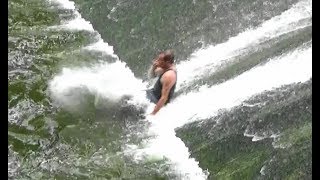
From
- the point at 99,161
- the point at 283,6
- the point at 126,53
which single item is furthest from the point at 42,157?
the point at 283,6

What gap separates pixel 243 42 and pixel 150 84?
3.75ft

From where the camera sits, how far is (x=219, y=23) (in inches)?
237

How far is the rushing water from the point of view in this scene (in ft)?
17.3

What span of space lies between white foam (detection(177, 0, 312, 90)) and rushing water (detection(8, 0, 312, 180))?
0.04 ft

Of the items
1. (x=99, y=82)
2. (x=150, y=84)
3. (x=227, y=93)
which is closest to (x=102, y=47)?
(x=99, y=82)

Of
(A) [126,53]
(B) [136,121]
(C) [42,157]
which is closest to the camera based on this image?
(C) [42,157]

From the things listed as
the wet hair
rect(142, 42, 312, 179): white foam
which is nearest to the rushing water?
rect(142, 42, 312, 179): white foam

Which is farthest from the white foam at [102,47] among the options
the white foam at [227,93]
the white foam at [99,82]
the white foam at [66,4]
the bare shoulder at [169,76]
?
the white foam at [227,93]

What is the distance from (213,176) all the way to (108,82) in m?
1.46

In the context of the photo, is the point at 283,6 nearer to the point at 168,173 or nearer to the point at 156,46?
the point at 156,46

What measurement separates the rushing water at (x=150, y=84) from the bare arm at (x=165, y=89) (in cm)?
7

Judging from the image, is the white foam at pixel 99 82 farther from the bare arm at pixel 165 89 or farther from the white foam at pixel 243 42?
the white foam at pixel 243 42

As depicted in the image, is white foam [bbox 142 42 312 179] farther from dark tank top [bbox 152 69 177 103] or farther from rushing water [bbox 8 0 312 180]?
dark tank top [bbox 152 69 177 103]

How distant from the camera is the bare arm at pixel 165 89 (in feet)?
18.1
